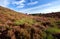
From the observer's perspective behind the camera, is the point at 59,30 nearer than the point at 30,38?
No

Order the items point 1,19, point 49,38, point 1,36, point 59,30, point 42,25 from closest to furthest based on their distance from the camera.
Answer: point 1,36
point 49,38
point 59,30
point 42,25
point 1,19

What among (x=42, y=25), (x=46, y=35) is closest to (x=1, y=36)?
(x=46, y=35)

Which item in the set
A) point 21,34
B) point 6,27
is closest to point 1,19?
point 6,27

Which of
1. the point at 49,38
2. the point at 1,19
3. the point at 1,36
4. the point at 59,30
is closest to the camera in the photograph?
the point at 1,36

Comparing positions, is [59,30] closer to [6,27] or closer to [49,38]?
[49,38]

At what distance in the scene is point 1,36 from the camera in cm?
2289

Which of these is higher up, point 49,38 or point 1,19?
point 1,19

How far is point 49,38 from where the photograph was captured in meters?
24.5

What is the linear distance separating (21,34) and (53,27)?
560 centimetres

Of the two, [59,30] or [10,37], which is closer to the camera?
[10,37]

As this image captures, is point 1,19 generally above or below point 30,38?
above

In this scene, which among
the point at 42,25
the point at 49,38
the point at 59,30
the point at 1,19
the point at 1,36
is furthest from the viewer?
the point at 1,19

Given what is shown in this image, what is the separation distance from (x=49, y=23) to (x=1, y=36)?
8.82 meters

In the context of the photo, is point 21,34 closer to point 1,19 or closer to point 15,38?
point 15,38
